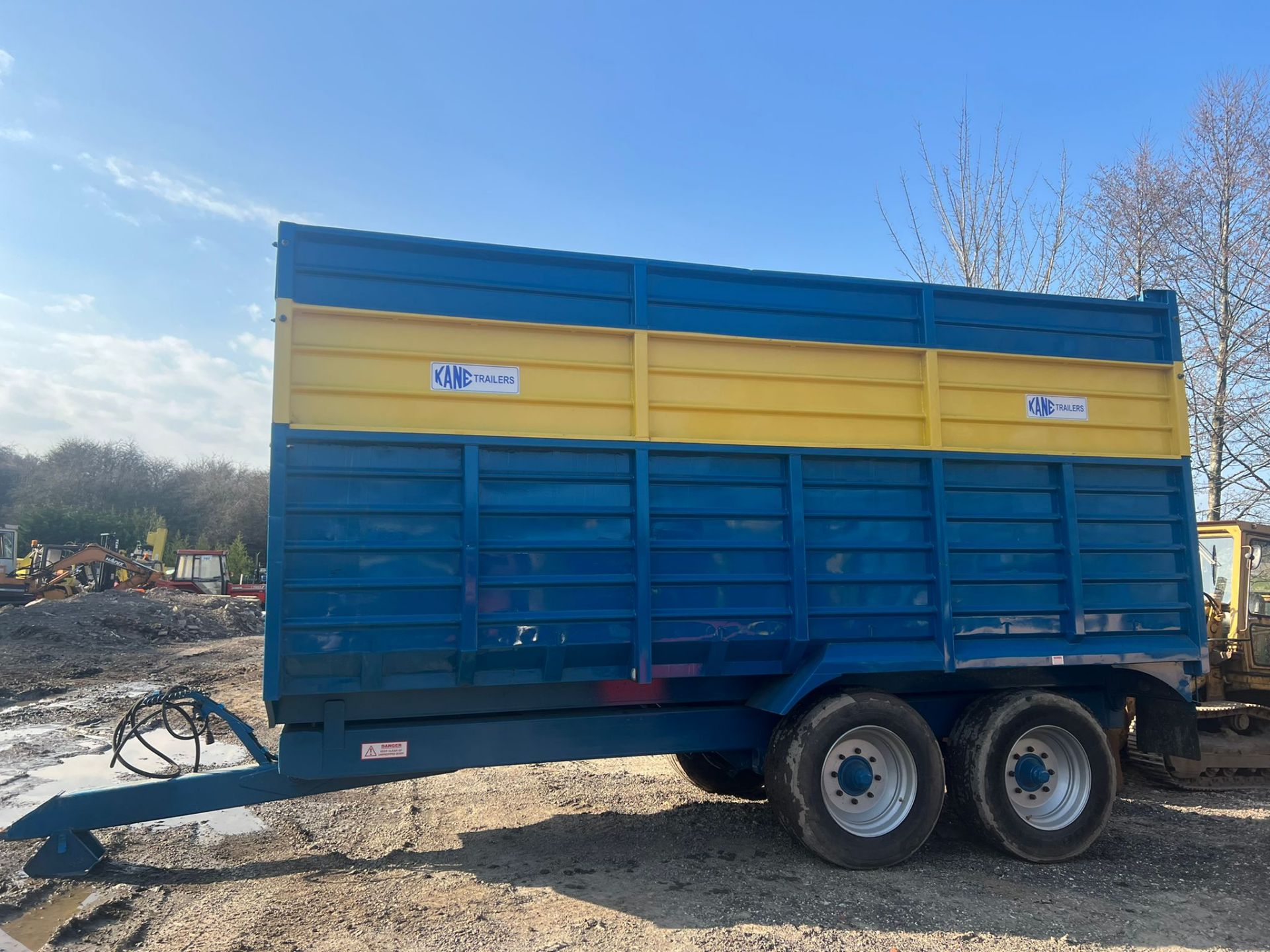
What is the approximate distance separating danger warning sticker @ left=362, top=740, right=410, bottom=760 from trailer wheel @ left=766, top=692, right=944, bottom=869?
2.09 meters

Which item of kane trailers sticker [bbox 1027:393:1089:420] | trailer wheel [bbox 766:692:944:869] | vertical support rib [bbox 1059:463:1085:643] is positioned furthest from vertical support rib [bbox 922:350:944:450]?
trailer wheel [bbox 766:692:944:869]

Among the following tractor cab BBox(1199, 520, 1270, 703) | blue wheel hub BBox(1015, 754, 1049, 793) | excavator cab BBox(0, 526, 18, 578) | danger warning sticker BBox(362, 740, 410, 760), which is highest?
excavator cab BBox(0, 526, 18, 578)

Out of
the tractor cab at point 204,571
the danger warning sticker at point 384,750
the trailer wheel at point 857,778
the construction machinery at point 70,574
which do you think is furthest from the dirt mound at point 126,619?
the trailer wheel at point 857,778

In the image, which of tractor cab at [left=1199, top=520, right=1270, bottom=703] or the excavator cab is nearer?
tractor cab at [left=1199, top=520, right=1270, bottom=703]

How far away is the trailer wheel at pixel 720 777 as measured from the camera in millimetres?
6062

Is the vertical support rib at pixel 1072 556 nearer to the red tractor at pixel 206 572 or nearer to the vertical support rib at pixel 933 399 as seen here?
the vertical support rib at pixel 933 399

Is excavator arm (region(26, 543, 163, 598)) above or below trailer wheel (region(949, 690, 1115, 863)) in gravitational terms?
above

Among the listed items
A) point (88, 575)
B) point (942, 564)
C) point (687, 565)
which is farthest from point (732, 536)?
point (88, 575)

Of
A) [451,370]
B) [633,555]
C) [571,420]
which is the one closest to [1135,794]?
[633,555]

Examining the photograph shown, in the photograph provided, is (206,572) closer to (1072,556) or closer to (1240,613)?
(1240,613)

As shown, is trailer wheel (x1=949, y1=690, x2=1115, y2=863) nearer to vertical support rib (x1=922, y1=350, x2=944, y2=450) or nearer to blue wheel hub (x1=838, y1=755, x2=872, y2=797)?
blue wheel hub (x1=838, y1=755, x2=872, y2=797)

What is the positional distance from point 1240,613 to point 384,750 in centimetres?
816

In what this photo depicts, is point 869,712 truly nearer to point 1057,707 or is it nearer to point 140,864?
point 1057,707

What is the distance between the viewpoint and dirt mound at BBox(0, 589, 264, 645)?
1820cm
